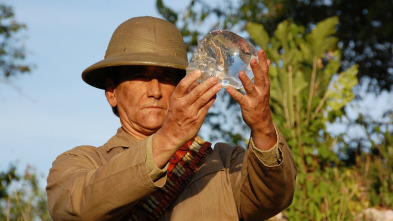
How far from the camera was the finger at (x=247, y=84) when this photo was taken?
2717 millimetres

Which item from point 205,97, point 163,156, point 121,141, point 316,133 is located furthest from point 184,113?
point 316,133

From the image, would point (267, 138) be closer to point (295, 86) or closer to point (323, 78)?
point (295, 86)

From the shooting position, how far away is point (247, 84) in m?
2.75

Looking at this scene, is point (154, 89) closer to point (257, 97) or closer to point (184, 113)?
point (257, 97)

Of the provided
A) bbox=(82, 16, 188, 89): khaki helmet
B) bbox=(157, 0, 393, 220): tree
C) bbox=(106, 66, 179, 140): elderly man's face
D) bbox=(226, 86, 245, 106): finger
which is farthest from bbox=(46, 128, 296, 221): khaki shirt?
bbox=(157, 0, 393, 220): tree

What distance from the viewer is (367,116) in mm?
9648

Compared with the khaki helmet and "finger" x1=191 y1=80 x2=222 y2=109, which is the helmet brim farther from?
"finger" x1=191 y1=80 x2=222 y2=109

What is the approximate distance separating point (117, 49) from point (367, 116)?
21.7ft

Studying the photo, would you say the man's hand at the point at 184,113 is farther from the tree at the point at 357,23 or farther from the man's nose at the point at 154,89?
the tree at the point at 357,23

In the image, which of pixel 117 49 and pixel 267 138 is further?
pixel 117 49

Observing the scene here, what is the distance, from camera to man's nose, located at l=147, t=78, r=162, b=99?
3.77m

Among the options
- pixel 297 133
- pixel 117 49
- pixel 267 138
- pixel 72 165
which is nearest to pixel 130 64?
pixel 117 49

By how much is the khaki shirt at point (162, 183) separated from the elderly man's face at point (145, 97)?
123 millimetres

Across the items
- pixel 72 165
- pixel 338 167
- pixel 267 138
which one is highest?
pixel 72 165
